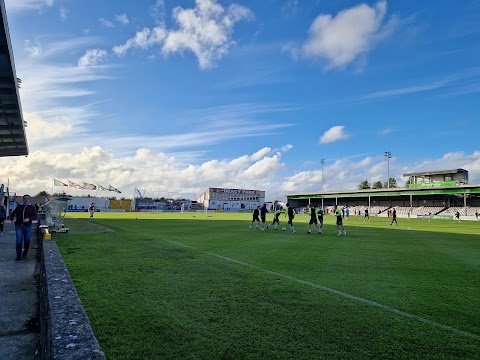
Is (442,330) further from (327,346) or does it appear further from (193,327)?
(193,327)

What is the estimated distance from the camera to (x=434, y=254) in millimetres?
11438

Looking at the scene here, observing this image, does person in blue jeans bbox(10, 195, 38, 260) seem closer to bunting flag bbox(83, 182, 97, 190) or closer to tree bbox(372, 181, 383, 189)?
bunting flag bbox(83, 182, 97, 190)

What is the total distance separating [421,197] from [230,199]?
62034 mm

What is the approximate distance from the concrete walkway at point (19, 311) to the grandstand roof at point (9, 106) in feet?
28.0

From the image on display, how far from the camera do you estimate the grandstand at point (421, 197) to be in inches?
2351

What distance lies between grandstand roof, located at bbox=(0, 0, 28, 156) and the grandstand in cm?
5563

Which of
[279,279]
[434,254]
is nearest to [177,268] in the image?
[279,279]

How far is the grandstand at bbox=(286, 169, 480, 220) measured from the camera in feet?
196

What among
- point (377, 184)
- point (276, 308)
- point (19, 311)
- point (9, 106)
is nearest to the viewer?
point (276, 308)

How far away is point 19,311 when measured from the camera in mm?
5121

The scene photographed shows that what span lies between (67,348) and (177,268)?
498cm

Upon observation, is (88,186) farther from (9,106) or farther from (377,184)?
(377,184)

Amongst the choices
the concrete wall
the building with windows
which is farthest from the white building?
the concrete wall

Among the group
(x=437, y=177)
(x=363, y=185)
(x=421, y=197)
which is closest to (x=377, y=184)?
(x=363, y=185)
